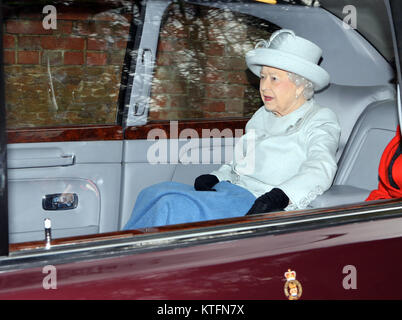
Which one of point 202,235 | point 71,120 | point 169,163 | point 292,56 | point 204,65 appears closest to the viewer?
point 202,235

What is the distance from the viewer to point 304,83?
8.79 feet

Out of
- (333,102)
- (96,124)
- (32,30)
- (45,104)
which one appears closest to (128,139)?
(96,124)

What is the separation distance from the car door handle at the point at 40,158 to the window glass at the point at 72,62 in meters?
0.12

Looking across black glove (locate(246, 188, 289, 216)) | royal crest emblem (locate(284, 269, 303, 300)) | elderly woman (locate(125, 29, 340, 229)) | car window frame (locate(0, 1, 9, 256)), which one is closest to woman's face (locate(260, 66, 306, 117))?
elderly woman (locate(125, 29, 340, 229))

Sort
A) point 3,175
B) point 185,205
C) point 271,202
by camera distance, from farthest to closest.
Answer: point 271,202, point 185,205, point 3,175

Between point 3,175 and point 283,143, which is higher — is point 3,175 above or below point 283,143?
above

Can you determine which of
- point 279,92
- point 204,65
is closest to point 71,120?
point 204,65

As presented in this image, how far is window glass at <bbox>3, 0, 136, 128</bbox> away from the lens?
→ 2.65 m

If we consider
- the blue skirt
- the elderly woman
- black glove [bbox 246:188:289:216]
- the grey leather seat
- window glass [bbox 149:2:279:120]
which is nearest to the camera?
the blue skirt

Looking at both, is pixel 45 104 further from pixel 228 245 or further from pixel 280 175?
pixel 228 245

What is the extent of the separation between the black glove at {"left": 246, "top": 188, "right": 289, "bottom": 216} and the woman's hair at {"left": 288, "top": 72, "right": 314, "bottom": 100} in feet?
1.90

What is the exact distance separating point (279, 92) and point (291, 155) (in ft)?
0.88

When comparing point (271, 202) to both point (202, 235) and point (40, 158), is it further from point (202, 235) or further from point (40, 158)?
point (40, 158)

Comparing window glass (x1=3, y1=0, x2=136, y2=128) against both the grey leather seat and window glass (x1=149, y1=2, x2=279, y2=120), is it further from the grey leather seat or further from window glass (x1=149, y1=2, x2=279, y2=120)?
the grey leather seat
